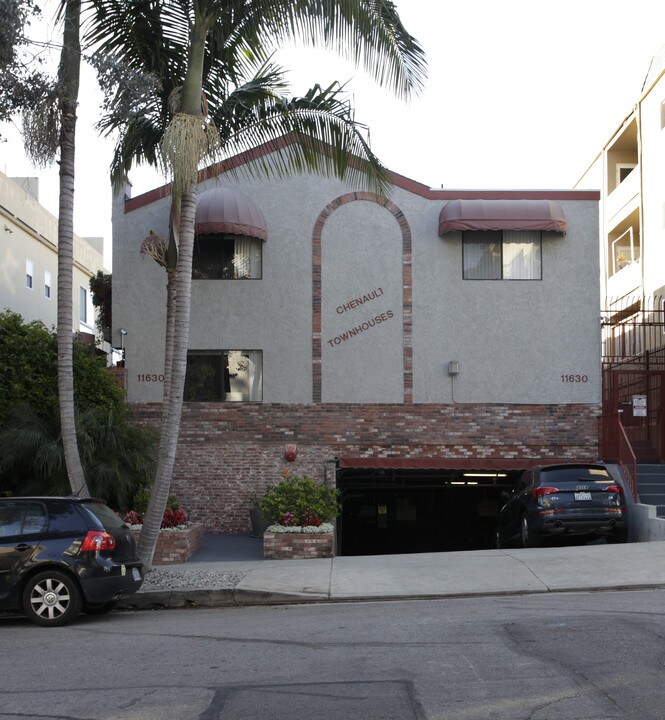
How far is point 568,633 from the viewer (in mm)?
8461

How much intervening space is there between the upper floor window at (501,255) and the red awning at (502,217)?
1.91 ft

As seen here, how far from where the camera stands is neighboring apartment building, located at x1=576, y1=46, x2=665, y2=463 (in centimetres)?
2275

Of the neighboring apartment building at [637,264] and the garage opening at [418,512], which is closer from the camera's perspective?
the neighboring apartment building at [637,264]

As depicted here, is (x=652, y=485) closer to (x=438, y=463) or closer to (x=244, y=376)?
(x=438, y=463)

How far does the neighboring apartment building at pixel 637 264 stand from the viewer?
22.8 m

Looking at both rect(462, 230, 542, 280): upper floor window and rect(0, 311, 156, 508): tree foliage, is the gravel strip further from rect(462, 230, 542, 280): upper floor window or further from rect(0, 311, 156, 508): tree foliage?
rect(462, 230, 542, 280): upper floor window

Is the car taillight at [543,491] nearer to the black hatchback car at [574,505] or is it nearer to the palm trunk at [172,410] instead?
the black hatchback car at [574,505]

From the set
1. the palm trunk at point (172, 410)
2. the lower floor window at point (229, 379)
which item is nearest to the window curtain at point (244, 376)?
the lower floor window at point (229, 379)

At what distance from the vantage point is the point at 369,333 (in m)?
20.0

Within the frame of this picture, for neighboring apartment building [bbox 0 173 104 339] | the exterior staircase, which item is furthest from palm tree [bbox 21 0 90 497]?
the exterior staircase

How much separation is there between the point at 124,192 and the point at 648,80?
1734 cm

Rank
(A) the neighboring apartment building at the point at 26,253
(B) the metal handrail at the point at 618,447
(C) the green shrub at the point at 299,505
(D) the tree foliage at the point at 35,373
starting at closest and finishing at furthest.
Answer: (C) the green shrub at the point at 299,505 → (B) the metal handrail at the point at 618,447 → (D) the tree foliage at the point at 35,373 → (A) the neighboring apartment building at the point at 26,253

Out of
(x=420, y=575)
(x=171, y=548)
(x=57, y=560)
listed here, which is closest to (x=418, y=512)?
(x=171, y=548)

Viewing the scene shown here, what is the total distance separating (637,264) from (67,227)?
844 inches
